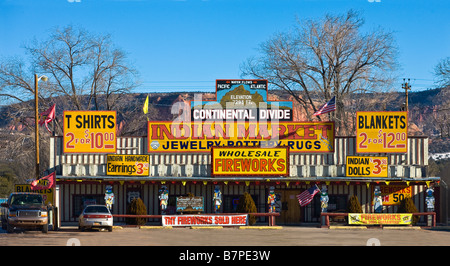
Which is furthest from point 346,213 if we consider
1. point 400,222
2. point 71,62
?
point 71,62

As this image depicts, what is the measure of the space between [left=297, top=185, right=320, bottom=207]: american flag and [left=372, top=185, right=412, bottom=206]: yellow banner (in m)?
5.11

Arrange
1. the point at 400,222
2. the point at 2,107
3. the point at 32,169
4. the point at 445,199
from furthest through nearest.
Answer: the point at 32,169, the point at 2,107, the point at 445,199, the point at 400,222

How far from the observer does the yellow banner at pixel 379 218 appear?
37.2 m

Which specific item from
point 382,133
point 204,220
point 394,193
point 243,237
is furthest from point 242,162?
point 243,237

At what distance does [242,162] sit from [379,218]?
8.99m

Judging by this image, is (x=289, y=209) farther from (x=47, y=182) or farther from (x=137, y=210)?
(x=47, y=182)

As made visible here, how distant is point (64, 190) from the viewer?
135 ft

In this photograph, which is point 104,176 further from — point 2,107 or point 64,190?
point 2,107

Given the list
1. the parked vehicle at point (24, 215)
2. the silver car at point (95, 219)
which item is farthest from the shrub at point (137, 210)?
the parked vehicle at point (24, 215)

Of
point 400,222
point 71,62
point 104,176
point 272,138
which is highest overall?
point 71,62

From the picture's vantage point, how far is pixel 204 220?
120ft

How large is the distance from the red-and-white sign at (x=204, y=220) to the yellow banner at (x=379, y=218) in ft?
21.3

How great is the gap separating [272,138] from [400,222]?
9.39m
